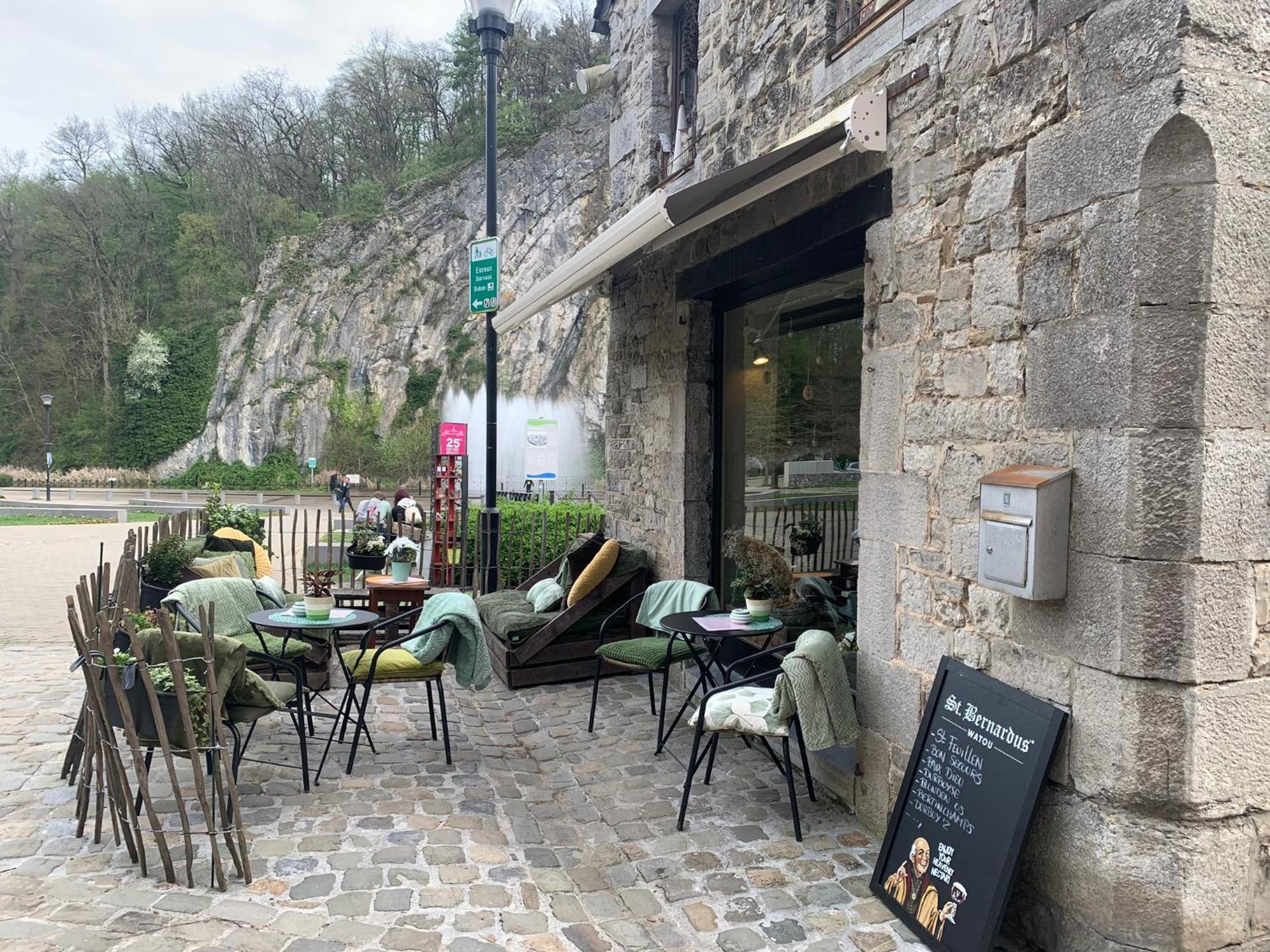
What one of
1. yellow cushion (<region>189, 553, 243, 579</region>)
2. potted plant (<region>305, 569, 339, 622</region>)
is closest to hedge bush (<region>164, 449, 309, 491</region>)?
yellow cushion (<region>189, 553, 243, 579</region>)

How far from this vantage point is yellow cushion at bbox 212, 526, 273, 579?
237 inches

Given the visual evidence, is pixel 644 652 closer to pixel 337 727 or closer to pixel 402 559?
pixel 337 727

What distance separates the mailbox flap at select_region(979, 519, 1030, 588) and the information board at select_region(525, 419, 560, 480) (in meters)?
9.41

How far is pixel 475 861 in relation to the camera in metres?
3.04

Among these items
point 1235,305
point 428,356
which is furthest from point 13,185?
point 1235,305

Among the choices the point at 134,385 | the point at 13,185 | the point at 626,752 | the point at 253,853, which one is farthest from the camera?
the point at 13,185

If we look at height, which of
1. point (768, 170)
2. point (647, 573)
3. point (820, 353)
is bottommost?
point (647, 573)

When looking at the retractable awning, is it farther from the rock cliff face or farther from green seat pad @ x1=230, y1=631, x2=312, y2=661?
the rock cliff face

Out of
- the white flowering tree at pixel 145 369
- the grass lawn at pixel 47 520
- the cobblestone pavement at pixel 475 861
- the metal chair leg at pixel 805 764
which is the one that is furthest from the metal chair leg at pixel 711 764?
the white flowering tree at pixel 145 369

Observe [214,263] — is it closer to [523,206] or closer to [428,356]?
[428,356]

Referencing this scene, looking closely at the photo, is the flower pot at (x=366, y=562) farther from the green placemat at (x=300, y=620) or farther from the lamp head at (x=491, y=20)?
the lamp head at (x=491, y=20)

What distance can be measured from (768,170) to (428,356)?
2780cm

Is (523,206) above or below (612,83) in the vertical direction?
above

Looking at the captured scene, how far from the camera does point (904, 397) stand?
320 centimetres
